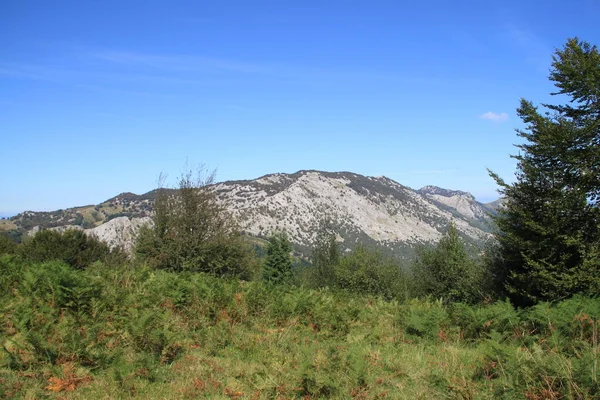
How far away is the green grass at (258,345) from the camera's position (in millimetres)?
5090

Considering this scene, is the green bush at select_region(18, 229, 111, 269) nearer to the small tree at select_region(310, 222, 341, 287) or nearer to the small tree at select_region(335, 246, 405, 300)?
the small tree at select_region(335, 246, 405, 300)

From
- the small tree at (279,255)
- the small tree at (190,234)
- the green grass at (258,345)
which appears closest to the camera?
the green grass at (258,345)

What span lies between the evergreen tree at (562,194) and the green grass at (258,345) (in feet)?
45.4

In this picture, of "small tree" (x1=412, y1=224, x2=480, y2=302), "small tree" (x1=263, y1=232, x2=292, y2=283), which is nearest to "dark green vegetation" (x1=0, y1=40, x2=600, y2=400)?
"small tree" (x1=412, y1=224, x2=480, y2=302)

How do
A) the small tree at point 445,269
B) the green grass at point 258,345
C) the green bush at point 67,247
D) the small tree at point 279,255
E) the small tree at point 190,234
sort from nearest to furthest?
the green grass at point 258,345
the small tree at point 190,234
the green bush at point 67,247
the small tree at point 445,269
the small tree at point 279,255

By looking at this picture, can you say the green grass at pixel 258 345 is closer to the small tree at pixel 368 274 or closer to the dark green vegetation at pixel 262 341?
the dark green vegetation at pixel 262 341

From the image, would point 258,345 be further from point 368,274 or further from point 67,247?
point 368,274

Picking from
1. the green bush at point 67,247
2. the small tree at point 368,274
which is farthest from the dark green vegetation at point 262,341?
the small tree at point 368,274

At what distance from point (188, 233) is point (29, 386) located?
22.2 metres

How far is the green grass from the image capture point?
16.7ft

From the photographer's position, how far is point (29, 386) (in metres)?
5.15

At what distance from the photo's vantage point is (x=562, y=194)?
20859 millimetres

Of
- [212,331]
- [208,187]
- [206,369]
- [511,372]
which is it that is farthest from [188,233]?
[511,372]

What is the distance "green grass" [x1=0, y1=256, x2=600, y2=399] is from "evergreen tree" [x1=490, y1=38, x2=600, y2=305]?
45.4ft
